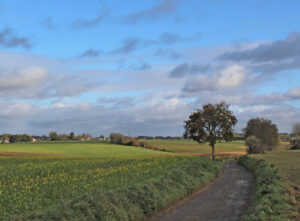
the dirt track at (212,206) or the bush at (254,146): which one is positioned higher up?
the bush at (254,146)

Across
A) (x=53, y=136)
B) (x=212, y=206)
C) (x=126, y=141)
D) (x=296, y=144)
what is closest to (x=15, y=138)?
(x=53, y=136)

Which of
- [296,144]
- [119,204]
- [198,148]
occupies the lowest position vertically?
[198,148]

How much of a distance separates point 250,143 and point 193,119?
Result: 78.8 feet

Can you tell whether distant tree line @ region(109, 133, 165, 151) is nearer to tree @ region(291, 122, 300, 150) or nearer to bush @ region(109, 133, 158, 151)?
bush @ region(109, 133, 158, 151)

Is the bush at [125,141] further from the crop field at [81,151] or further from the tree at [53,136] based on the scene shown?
the tree at [53,136]

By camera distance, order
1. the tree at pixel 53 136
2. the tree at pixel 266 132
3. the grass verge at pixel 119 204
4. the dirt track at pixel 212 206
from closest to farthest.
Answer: the grass verge at pixel 119 204
the dirt track at pixel 212 206
the tree at pixel 266 132
the tree at pixel 53 136

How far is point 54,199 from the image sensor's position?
1969 cm

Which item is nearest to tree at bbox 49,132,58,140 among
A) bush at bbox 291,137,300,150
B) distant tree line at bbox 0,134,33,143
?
distant tree line at bbox 0,134,33,143

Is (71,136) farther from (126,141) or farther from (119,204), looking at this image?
(119,204)

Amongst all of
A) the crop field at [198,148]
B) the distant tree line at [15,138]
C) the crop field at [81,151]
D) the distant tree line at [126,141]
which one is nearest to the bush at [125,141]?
the distant tree line at [126,141]

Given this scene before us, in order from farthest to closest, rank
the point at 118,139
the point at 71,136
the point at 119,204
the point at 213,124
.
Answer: the point at 71,136
the point at 118,139
the point at 213,124
the point at 119,204

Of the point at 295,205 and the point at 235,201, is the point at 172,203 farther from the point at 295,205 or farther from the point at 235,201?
the point at 295,205

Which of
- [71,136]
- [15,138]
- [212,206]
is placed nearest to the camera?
[212,206]

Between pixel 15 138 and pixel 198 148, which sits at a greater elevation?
pixel 15 138
